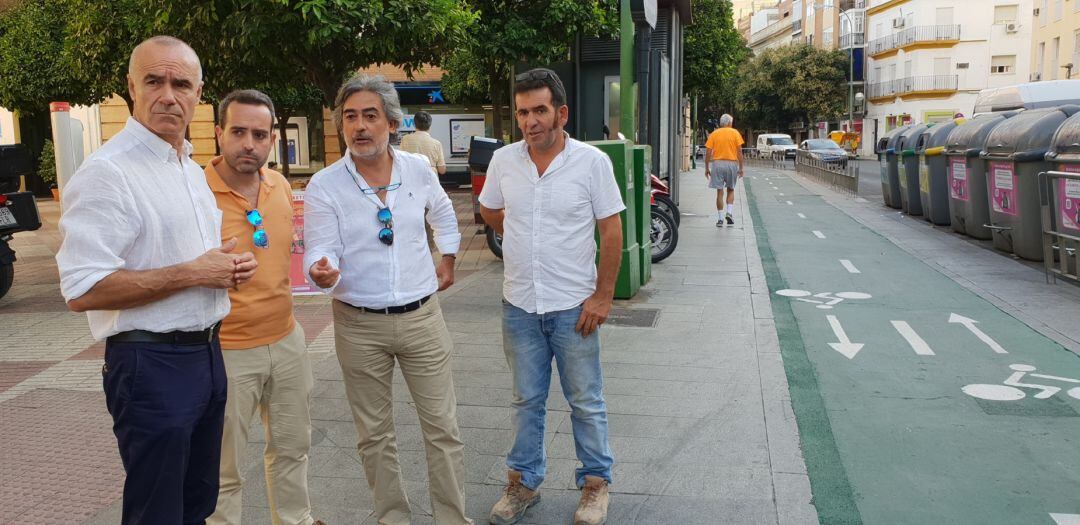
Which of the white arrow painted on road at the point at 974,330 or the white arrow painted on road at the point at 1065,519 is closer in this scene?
the white arrow painted on road at the point at 1065,519

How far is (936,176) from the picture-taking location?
14875mm

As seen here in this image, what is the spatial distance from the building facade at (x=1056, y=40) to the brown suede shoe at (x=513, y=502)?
38.7 metres

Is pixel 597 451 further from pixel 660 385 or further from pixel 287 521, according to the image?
pixel 660 385

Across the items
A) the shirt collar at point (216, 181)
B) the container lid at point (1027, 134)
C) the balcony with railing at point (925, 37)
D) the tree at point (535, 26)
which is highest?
the balcony with railing at point (925, 37)

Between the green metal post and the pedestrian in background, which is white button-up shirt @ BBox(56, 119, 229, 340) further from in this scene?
the pedestrian in background

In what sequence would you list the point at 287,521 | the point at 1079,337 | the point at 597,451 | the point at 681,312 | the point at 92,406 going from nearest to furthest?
the point at 287,521, the point at 597,451, the point at 92,406, the point at 1079,337, the point at 681,312

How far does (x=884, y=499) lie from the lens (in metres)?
3.78

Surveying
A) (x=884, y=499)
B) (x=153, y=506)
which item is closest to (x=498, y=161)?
(x=153, y=506)

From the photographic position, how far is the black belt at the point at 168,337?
2.35 meters

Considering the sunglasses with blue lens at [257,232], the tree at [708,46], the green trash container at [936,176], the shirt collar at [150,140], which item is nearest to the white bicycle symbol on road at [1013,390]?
the sunglasses with blue lens at [257,232]

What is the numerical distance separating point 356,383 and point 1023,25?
59.5m

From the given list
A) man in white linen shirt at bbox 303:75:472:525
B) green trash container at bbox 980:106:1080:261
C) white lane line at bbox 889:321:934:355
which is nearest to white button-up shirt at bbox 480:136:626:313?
man in white linen shirt at bbox 303:75:472:525

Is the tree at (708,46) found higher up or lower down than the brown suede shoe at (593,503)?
higher up

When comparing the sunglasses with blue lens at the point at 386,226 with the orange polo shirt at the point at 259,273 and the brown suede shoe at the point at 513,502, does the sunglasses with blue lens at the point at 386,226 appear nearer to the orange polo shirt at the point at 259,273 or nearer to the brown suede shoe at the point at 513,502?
the orange polo shirt at the point at 259,273
